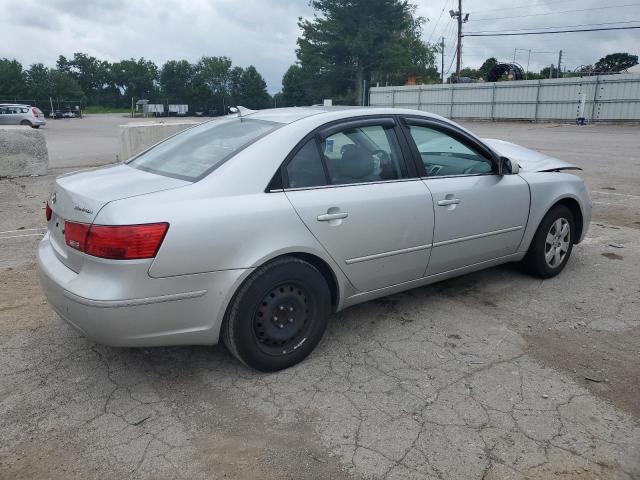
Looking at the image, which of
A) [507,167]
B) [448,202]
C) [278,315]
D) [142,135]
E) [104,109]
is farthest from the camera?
[104,109]

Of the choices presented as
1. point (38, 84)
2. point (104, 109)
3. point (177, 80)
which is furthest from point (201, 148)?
point (104, 109)

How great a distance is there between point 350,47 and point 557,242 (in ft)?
159

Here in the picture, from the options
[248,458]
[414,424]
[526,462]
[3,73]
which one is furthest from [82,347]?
[3,73]

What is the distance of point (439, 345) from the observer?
356cm

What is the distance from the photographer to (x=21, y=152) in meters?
10.7

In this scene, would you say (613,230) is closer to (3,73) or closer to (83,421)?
(83,421)

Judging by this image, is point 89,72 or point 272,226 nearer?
point 272,226

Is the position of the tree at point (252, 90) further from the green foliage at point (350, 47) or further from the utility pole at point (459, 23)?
the utility pole at point (459, 23)

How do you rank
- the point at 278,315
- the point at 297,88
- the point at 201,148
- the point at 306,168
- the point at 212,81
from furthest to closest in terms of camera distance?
1. the point at 212,81
2. the point at 297,88
3. the point at 201,148
4. the point at 306,168
5. the point at 278,315

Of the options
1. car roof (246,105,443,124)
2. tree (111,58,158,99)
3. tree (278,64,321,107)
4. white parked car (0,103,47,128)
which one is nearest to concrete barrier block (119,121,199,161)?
car roof (246,105,443,124)

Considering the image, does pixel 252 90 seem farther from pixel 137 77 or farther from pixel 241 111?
pixel 241 111

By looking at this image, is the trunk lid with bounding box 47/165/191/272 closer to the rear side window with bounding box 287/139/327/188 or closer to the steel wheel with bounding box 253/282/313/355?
the rear side window with bounding box 287/139/327/188

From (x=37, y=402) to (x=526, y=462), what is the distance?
254 cm

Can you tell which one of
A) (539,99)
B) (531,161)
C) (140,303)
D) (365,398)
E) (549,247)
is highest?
(539,99)
